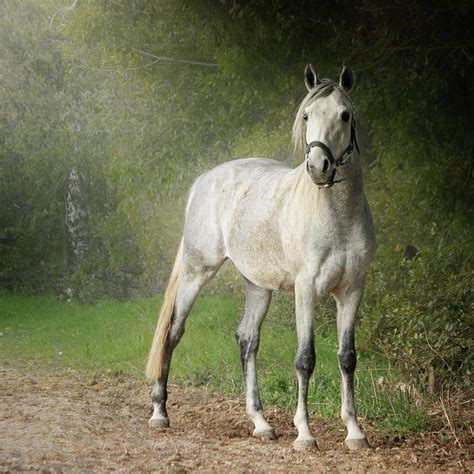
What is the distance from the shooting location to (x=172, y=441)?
6.05m

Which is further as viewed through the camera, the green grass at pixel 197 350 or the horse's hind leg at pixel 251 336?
the green grass at pixel 197 350

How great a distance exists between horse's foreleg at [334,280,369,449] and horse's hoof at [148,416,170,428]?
1525 millimetres

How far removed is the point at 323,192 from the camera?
5.59 metres

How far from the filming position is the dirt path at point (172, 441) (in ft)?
17.3

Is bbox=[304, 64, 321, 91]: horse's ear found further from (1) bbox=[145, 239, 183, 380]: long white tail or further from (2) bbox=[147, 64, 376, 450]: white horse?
(1) bbox=[145, 239, 183, 380]: long white tail

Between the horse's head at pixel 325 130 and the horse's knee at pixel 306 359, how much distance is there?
3.49 feet

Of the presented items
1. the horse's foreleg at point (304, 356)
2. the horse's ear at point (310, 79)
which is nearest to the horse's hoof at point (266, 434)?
the horse's foreleg at point (304, 356)

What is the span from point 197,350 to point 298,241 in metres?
4.80

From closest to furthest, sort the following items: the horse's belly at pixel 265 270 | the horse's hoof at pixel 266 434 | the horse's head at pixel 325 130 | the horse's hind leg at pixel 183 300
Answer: the horse's head at pixel 325 130 < the horse's belly at pixel 265 270 < the horse's hoof at pixel 266 434 < the horse's hind leg at pixel 183 300

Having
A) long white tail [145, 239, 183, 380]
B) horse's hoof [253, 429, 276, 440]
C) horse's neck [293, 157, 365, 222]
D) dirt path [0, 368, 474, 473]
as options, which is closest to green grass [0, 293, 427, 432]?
dirt path [0, 368, 474, 473]

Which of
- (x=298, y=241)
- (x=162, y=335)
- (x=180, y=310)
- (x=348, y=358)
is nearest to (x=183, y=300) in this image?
(x=180, y=310)

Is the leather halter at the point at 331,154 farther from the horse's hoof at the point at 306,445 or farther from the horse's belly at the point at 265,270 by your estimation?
the horse's hoof at the point at 306,445

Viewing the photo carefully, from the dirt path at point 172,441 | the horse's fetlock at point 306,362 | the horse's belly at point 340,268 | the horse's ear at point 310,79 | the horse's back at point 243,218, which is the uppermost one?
the horse's ear at point 310,79

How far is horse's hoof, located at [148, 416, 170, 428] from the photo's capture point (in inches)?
264
